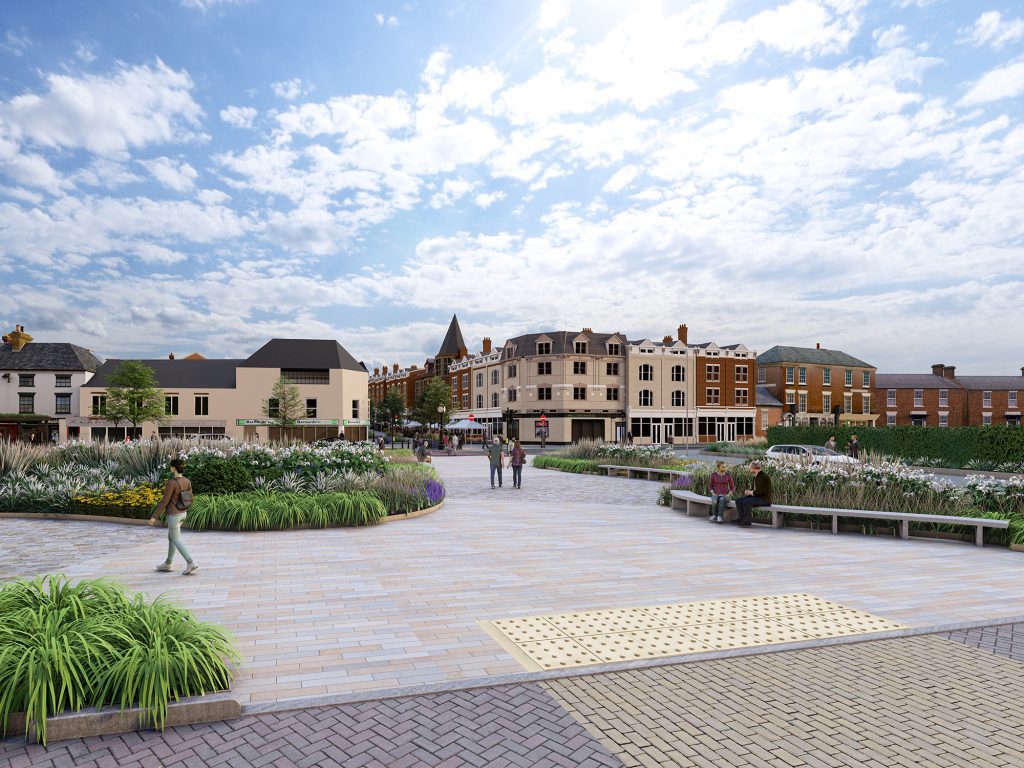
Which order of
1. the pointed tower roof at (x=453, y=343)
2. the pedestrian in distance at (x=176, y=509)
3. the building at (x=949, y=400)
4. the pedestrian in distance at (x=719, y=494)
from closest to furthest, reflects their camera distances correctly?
1. the pedestrian in distance at (x=176, y=509)
2. the pedestrian in distance at (x=719, y=494)
3. the building at (x=949, y=400)
4. the pointed tower roof at (x=453, y=343)

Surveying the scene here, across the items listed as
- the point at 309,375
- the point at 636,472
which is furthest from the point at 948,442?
the point at 309,375

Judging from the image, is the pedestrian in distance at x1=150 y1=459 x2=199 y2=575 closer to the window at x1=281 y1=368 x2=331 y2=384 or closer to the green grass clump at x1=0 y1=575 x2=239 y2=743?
the green grass clump at x1=0 y1=575 x2=239 y2=743

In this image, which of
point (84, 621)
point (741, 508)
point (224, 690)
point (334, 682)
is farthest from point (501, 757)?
point (741, 508)

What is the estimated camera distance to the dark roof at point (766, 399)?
69.7m

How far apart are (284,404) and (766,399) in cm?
4970

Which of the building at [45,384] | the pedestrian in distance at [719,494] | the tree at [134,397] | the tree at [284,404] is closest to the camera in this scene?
the pedestrian in distance at [719,494]

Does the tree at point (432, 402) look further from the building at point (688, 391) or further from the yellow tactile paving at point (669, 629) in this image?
the yellow tactile paving at point (669, 629)

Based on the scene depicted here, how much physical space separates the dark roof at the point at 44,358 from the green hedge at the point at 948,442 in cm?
6379

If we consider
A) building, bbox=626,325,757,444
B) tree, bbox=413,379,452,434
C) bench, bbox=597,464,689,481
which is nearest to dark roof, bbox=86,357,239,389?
tree, bbox=413,379,452,434

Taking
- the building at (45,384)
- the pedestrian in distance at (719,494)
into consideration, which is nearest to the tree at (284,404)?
the building at (45,384)

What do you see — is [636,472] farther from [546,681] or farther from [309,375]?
[309,375]

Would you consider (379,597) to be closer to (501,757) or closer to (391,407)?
(501,757)

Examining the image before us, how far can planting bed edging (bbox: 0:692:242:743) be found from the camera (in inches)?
166

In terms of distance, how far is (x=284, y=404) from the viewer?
53.0 metres
